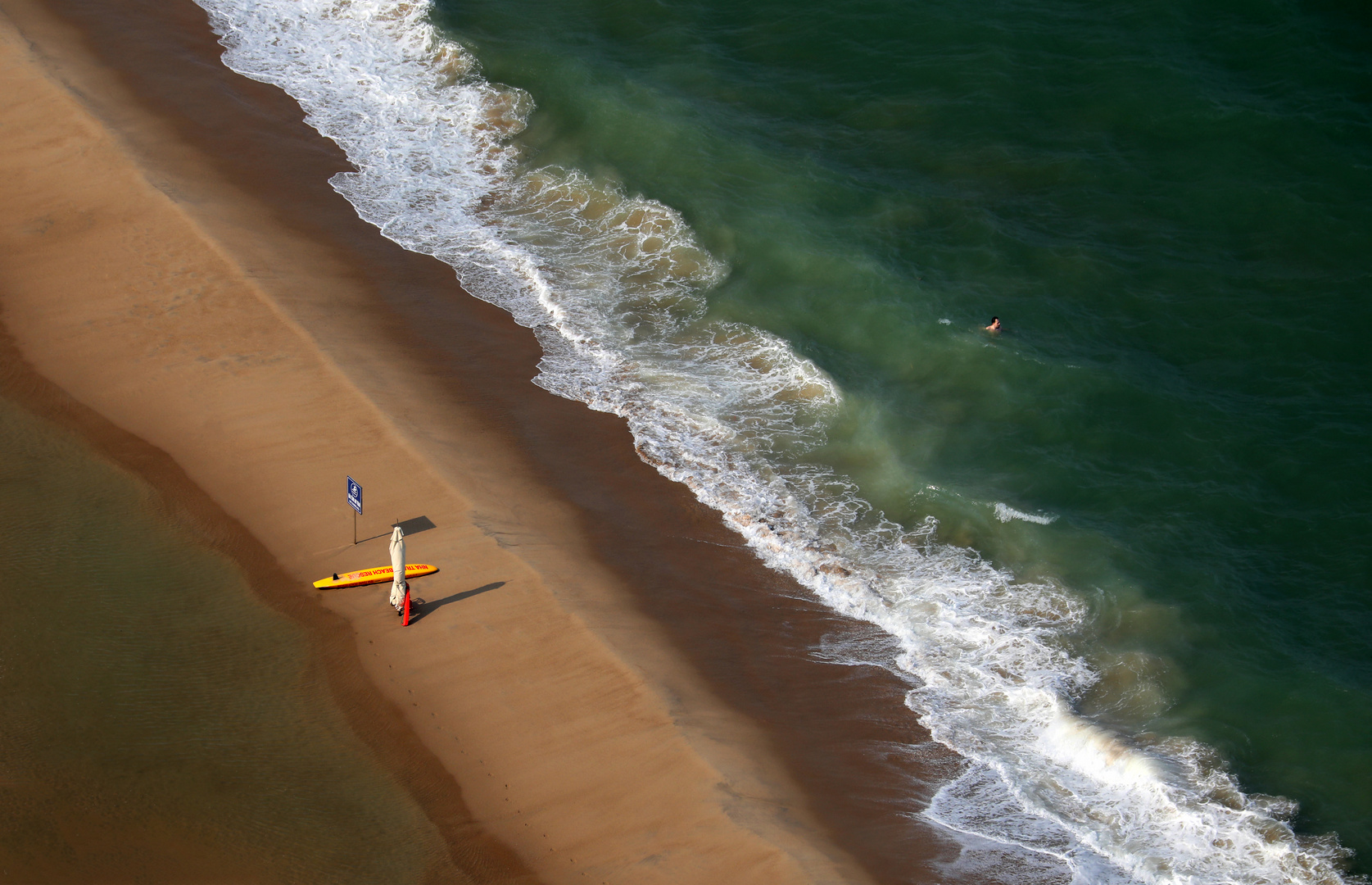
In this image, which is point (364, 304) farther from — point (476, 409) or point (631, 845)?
point (631, 845)

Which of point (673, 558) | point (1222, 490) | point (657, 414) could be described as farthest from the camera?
point (657, 414)

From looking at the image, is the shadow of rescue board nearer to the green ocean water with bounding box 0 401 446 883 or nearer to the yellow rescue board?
the yellow rescue board

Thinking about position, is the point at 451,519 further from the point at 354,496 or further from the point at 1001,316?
the point at 1001,316

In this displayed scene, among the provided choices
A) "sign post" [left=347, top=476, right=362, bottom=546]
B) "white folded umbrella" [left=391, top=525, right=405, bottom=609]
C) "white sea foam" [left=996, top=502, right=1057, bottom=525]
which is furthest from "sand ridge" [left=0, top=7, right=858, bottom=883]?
"white sea foam" [left=996, top=502, right=1057, bottom=525]

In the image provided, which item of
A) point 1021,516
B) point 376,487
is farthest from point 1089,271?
point 376,487

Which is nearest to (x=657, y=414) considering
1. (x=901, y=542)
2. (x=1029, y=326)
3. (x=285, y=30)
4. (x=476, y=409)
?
(x=476, y=409)
